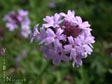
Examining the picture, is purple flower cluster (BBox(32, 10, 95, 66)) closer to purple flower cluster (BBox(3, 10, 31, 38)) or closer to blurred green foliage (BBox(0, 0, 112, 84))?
blurred green foliage (BBox(0, 0, 112, 84))

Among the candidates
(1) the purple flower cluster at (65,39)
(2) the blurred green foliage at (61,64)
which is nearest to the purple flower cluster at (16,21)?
(2) the blurred green foliage at (61,64)

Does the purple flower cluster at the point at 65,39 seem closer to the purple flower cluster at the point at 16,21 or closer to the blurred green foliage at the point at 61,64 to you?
the blurred green foliage at the point at 61,64

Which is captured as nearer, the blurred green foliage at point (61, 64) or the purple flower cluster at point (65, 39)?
the purple flower cluster at point (65, 39)

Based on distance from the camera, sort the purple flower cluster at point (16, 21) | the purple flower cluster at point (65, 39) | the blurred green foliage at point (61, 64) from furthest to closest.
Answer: the purple flower cluster at point (16, 21), the blurred green foliage at point (61, 64), the purple flower cluster at point (65, 39)

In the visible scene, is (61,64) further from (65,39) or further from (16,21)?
(65,39)

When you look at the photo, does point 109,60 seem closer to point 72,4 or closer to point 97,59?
point 97,59

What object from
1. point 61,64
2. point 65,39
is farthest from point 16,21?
point 65,39
